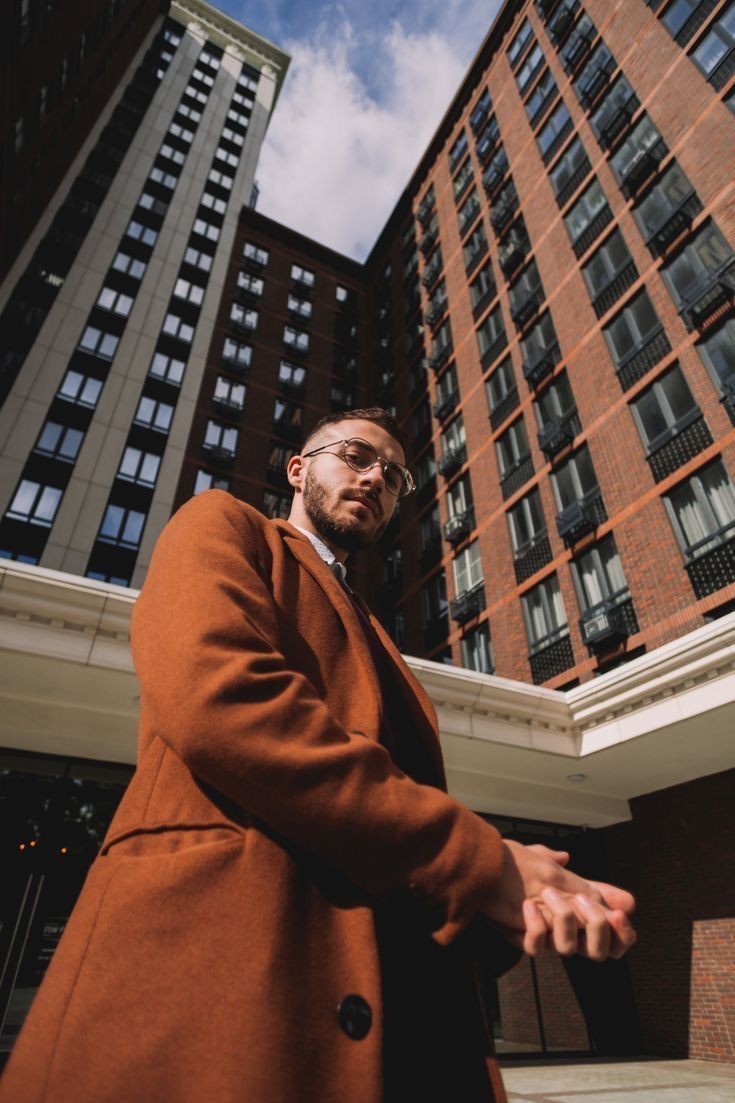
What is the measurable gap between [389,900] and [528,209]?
27.7m

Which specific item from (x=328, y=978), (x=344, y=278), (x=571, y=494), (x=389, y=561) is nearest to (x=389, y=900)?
(x=328, y=978)

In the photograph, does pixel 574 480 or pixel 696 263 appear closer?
pixel 696 263

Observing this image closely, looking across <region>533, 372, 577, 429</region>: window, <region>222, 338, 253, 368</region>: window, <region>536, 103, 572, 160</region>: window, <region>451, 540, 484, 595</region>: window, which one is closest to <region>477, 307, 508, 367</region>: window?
<region>533, 372, 577, 429</region>: window

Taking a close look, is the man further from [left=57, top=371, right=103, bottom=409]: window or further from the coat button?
[left=57, top=371, right=103, bottom=409]: window

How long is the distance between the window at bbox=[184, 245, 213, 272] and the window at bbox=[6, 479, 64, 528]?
1645 cm

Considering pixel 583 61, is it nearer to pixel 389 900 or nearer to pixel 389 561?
pixel 389 561

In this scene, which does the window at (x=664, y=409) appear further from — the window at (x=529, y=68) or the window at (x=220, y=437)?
the window at (x=529, y=68)

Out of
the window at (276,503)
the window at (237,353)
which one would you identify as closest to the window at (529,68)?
the window at (237,353)

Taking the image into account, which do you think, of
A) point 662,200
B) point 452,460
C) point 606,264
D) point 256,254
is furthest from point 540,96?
point 256,254

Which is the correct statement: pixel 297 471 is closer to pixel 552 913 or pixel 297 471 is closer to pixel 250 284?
pixel 552 913

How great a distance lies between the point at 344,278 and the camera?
39.6m

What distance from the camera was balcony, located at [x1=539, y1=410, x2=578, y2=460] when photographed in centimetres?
1828

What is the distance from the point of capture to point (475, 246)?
28016 mm

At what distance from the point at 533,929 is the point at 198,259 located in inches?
1441
